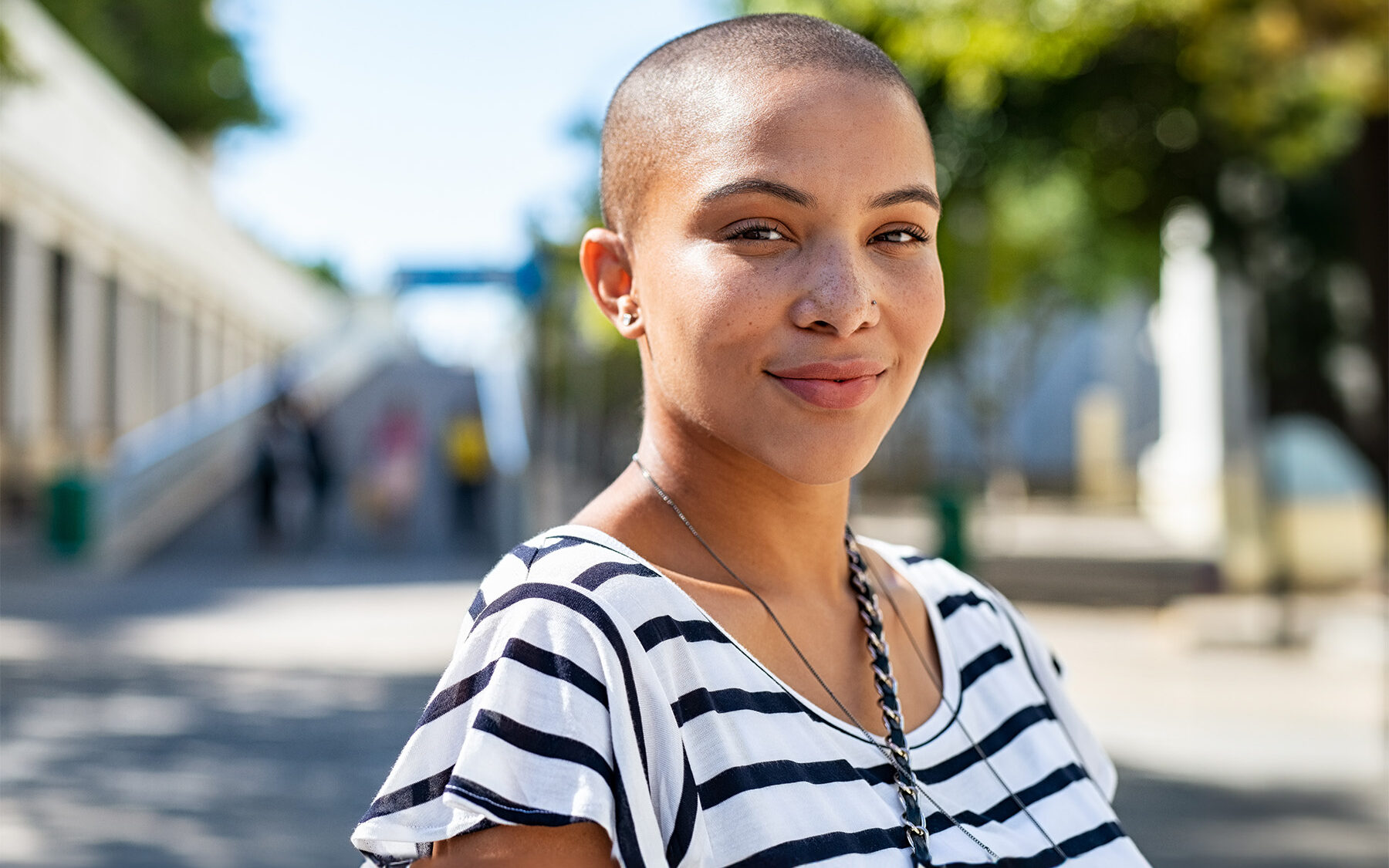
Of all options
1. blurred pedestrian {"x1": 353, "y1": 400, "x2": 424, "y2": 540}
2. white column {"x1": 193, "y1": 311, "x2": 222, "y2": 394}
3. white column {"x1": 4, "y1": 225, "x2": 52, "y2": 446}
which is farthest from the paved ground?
white column {"x1": 193, "y1": 311, "x2": 222, "y2": 394}

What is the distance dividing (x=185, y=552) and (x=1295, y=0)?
41.9ft

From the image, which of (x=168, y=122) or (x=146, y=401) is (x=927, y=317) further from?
(x=168, y=122)

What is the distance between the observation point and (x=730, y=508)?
1479 mm

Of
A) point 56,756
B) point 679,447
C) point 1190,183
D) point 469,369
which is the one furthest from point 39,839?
point 469,369

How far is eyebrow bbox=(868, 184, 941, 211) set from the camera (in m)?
1.38

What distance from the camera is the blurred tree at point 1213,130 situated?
1102 cm

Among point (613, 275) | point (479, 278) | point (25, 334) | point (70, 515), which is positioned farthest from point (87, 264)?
point (613, 275)

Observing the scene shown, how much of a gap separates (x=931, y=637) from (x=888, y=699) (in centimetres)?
25

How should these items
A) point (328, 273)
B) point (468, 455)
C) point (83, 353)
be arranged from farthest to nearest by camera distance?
point (328, 273), point (83, 353), point (468, 455)

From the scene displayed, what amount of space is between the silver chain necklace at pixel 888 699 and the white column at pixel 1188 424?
20191 mm

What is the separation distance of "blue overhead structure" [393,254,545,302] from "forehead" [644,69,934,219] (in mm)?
12697

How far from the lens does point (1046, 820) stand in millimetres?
1519

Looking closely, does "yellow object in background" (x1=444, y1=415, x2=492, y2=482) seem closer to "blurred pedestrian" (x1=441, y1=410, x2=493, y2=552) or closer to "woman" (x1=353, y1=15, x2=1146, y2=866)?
"blurred pedestrian" (x1=441, y1=410, x2=493, y2=552)

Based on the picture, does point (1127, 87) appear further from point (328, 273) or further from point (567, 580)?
point (328, 273)
